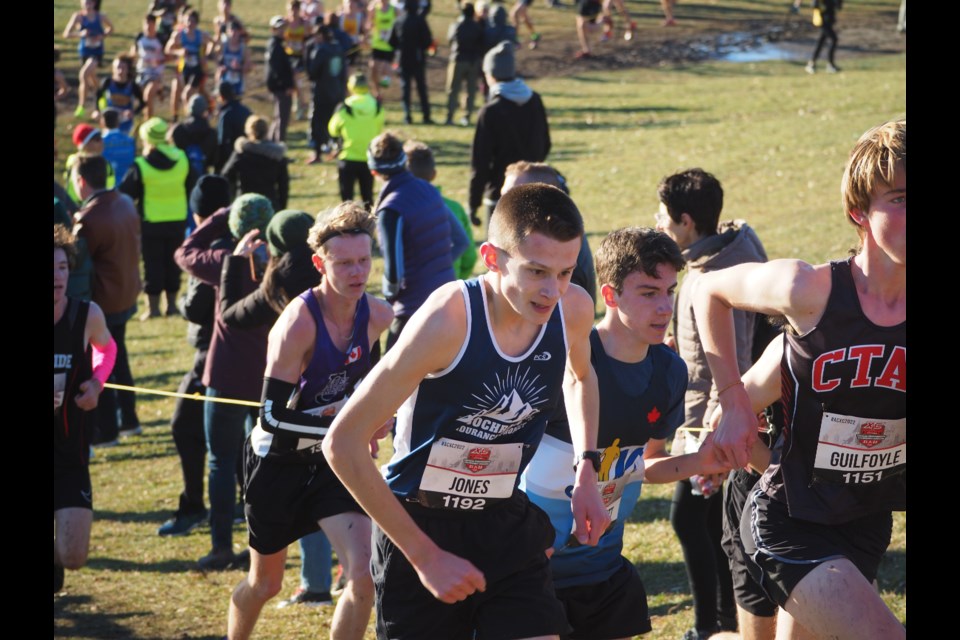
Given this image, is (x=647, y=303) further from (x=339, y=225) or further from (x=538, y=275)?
(x=339, y=225)

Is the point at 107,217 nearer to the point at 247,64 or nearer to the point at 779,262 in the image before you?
the point at 779,262

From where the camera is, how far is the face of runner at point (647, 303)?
418 centimetres

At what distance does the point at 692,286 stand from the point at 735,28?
25.7 metres

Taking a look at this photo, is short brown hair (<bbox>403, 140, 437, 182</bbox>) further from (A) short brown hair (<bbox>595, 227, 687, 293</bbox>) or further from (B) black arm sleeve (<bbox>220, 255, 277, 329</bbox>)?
(A) short brown hair (<bbox>595, 227, 687, 293</bbox>)

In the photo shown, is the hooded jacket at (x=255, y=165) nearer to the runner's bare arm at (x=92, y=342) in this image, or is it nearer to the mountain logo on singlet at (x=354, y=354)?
the runner's bare arm at (x=92, y=342)

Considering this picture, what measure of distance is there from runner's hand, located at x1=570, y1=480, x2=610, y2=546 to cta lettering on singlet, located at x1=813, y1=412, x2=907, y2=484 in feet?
2.20

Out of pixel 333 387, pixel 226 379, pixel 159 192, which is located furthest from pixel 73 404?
pixel 159 192

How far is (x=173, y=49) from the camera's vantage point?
21.7 metres

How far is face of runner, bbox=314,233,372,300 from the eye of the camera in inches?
195

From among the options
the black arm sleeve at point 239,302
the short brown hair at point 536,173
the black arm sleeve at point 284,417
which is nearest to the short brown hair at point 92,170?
the black arm sleeve at point 239,302

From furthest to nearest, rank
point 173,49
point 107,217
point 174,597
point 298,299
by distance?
point 173,49 → point 107,217 → point 174,597 → point 298,299

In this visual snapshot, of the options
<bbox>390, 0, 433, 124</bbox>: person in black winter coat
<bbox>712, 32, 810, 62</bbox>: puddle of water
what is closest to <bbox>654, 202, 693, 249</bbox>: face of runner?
<bbox>390, 0, 433, 124</bbox>: person in black winter coat

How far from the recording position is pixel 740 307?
375cm
